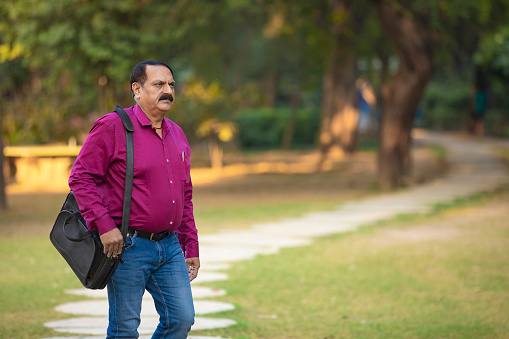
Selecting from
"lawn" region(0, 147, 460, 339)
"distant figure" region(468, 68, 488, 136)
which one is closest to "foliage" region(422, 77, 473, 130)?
"distant figure" region(468, 68, 488, 136)

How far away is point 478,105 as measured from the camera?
5119cm

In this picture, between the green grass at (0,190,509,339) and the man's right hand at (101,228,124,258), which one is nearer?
the man's right hand at (101,228,124,258)

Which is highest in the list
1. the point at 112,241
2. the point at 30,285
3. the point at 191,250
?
the point at 112,241

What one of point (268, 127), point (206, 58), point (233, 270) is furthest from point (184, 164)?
point (268, 127)

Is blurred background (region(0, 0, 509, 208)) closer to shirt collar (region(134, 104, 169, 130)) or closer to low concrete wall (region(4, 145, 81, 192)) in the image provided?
low concrete wall (region(4, 145, 81, 192))

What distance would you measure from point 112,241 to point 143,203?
0.91ft

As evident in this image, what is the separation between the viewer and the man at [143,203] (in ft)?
13.4

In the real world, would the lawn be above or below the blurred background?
below

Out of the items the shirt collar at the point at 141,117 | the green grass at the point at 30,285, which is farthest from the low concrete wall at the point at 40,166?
the shirt collar at the point at 141,117

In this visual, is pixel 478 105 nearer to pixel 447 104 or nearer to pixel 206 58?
pixel 447 104

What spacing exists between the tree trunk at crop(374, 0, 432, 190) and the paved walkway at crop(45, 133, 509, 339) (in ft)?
2.39

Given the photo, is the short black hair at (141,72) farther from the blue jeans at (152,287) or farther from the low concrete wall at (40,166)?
the low concrete wall at (40,166)

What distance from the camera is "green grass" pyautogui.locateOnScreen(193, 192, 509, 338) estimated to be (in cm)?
656

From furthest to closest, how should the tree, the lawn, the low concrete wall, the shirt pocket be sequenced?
the low concrete wall → the tree → the lawn → the shirt pocket
